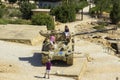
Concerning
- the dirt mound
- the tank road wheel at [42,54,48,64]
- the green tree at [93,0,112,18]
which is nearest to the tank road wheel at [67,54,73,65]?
the tank road wheel at [42,54,48,64]

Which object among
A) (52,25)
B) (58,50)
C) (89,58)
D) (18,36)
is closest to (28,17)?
(52,25)

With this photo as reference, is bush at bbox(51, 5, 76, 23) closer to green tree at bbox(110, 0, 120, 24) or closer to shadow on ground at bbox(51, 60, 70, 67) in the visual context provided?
green tree at bbox(110, 0, 120, 24)

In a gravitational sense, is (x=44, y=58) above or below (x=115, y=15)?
above

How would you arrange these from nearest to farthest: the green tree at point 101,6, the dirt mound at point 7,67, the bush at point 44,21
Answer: the dirt mound at point 7,67
the bush at point 44,21
the green tree at point 101,6

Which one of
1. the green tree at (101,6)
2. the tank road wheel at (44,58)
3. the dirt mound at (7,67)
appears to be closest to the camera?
the dirt mound at (7,67)

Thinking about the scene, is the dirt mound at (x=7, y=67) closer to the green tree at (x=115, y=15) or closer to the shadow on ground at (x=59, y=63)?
the shadow on ground at (x=59, y=63)

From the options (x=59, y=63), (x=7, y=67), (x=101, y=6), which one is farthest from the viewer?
(x=101, y=6)

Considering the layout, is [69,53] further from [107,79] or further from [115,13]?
[115,13]

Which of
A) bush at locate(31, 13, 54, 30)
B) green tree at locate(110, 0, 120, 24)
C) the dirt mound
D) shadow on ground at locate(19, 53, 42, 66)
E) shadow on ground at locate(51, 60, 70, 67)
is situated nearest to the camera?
the dirt mound

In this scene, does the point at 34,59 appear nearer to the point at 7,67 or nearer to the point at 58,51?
the point at 58,51

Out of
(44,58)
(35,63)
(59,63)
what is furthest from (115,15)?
(44,58)

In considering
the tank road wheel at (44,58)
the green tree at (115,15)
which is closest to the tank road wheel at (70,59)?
the tank road wheel at (44,58)

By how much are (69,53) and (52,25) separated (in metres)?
15.6

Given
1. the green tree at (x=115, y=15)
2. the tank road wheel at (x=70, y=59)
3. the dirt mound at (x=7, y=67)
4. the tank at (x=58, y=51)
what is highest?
the tank at (x=58, y=51)
